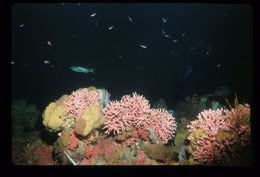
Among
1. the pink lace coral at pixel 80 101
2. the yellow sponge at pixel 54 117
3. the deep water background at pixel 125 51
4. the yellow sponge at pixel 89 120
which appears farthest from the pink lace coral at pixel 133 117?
the deep water background at pixel 125 51

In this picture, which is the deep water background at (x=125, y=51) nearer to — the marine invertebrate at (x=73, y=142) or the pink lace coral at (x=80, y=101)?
the pink lace coral at (x=80, y=101)

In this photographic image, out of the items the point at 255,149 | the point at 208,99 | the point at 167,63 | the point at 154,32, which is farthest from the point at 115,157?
the point at 154,32

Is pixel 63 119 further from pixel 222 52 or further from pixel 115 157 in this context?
pixel 222 52

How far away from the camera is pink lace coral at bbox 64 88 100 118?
479cm

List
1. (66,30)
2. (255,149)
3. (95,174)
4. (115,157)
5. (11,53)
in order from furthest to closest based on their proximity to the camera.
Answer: (66,30)
(115,157)
(11,53)
(255,149)
(95,174)

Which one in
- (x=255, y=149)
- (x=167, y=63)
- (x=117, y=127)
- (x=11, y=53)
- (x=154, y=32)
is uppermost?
(x=154, y=32)

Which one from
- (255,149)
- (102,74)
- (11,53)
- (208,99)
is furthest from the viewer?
(102,74)

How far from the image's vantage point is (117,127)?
15.0 ft

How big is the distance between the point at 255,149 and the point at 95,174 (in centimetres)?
397

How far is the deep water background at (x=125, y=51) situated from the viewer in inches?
728

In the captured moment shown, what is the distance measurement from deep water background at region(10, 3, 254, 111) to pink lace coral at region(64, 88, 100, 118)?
38.6ft

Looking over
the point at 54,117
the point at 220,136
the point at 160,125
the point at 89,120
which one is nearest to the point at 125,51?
the point at 160,125

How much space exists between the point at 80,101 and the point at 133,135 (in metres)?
2.15

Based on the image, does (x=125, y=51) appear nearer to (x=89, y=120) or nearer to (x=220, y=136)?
(x=89, y=120)
